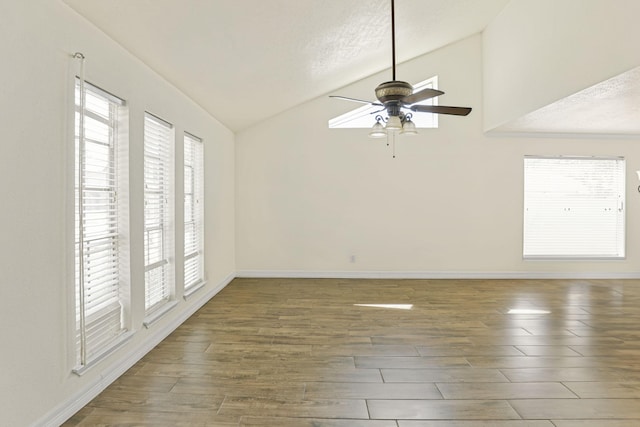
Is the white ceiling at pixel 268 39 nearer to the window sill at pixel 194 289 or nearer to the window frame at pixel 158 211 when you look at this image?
the window frame at pixel 158 211

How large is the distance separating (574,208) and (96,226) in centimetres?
669

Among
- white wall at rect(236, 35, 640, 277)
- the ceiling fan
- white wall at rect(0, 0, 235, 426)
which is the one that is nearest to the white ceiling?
white wall at rect(0, 0, 235, 426)

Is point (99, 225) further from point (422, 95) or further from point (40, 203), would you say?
point (422, 95)

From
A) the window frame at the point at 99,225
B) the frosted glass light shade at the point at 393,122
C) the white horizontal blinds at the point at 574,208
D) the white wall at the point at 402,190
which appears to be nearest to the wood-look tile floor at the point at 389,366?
the window frame at the point at 99,225

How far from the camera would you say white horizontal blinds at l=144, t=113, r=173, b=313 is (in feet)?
10.8

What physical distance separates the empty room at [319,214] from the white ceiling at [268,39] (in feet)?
0.08

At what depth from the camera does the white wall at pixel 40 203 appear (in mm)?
1751

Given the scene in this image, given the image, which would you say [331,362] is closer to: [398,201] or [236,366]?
[236,366]

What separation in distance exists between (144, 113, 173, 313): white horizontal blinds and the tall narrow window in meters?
0.47

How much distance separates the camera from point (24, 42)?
184 centimetres

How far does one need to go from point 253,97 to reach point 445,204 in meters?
3.38

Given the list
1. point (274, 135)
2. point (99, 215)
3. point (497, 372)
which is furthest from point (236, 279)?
point (497, 372)

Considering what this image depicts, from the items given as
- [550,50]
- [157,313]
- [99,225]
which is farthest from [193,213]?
[550,50]

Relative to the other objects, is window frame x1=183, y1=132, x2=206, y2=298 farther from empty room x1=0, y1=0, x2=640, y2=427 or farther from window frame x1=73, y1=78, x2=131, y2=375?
window frame x1=73, y1=78, x2=131, y2=375
